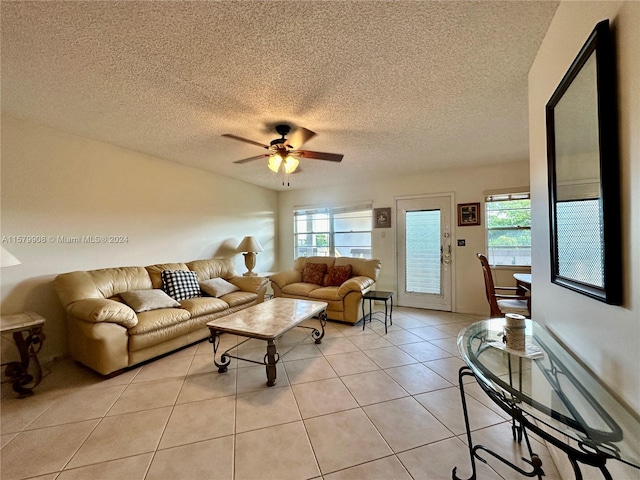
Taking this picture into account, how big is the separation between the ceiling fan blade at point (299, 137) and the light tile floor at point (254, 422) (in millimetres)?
2223

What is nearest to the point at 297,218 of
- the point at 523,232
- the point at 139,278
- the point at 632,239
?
the point at 139,278

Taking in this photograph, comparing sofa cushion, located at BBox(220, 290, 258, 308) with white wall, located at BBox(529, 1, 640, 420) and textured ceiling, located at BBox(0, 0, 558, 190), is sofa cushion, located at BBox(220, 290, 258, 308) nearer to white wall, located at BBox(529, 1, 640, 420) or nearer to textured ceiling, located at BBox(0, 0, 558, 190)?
textured ceiling, located at BBox(0, 0, 558, 190)

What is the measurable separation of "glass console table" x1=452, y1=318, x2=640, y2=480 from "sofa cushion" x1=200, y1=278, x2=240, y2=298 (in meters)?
3.08

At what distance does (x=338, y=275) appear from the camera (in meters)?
4.26

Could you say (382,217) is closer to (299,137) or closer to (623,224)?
(299,137)

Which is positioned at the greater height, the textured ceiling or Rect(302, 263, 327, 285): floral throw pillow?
the textured ceiling

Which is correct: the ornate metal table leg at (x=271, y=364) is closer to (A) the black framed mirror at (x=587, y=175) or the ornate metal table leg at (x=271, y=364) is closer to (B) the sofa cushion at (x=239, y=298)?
(B) the sofa cushion at (x=239, y=298)

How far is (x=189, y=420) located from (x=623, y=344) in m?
2.30

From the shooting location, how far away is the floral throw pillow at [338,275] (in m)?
4.21

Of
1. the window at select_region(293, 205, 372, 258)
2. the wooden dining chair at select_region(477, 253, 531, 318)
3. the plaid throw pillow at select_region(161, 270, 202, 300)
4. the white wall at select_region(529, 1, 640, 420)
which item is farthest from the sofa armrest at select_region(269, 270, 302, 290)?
the white wall at select_region(529, 1, 640, 420)

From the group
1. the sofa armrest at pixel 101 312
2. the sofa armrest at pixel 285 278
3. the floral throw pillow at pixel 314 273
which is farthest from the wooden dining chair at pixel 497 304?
the sofa armrest at pixel 101 312

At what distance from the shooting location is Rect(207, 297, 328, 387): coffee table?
2176 millimetres

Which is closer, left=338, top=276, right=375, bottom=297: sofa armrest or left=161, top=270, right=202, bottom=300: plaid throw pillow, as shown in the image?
left=161, top=270, right=202, bottom=300: plaid throw pillow

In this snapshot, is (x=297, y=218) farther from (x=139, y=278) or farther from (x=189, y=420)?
(x=189, y=420)
